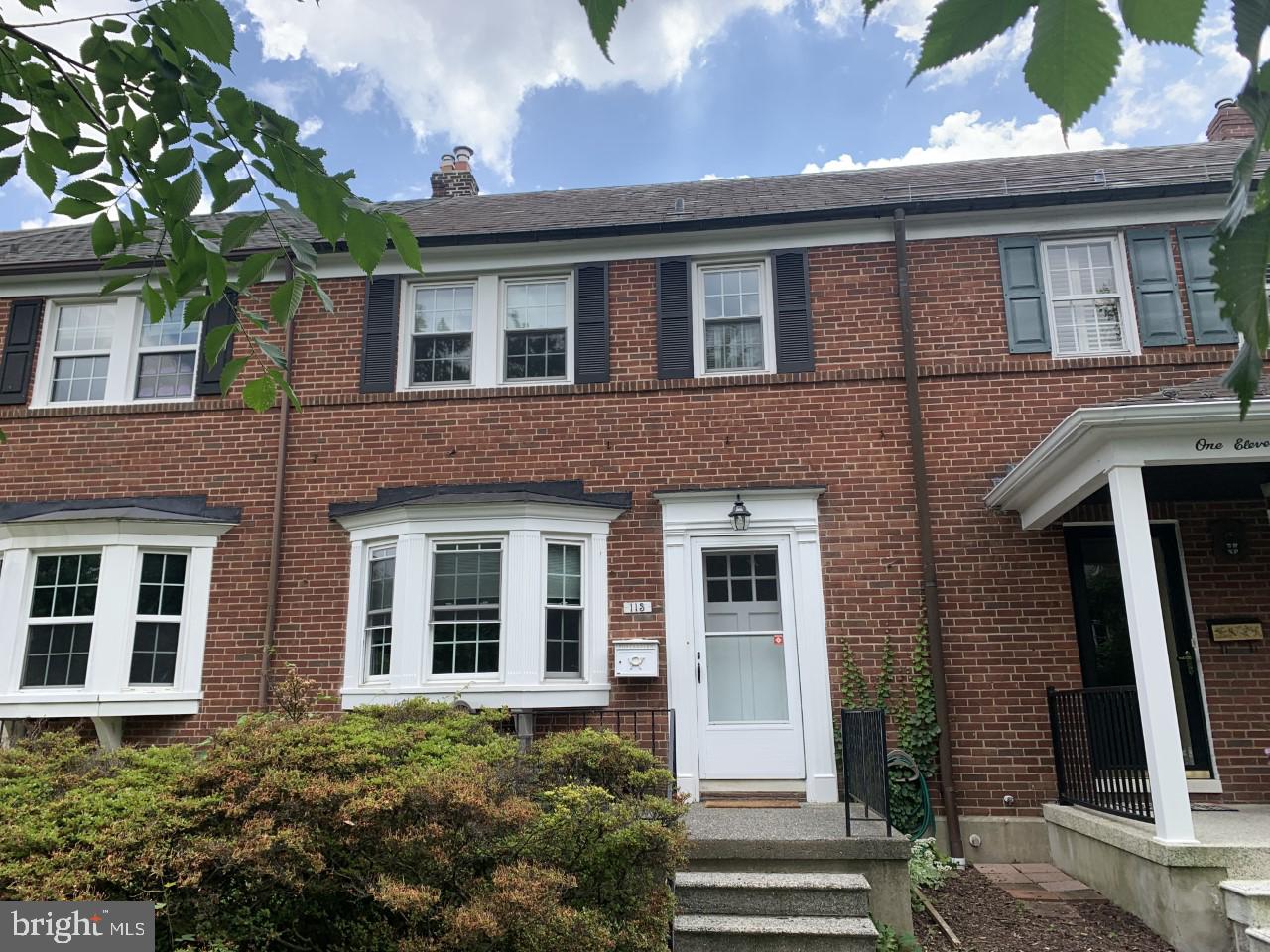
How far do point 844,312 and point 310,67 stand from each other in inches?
262

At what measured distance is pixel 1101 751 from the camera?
6.86 meters

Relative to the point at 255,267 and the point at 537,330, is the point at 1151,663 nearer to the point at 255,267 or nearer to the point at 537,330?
the point at 255,267

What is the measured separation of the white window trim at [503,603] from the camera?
801cm

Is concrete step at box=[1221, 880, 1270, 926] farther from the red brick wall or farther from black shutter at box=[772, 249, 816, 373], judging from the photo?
black shutter at box=[772, 249, 816, 373]

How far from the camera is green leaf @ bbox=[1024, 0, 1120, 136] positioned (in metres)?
0.87

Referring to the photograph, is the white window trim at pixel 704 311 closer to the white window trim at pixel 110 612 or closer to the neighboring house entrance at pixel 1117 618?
the neighboring house entrance at pixel 1117 618

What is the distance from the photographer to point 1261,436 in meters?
6.16

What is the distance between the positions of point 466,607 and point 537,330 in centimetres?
295

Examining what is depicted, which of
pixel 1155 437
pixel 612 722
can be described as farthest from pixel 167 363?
pixel 1155 437

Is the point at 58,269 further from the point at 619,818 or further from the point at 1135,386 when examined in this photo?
the point at 1135,386

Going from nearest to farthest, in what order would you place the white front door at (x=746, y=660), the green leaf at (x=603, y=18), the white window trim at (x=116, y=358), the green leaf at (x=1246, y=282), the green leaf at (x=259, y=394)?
the green leaf at (x=1246, y=282) < the green leaf at (x=603, y=18) < the green leaf at (x=259, y=394) < the white front door at (x=746, y=660) < the white window trim at (x=116, y=358)

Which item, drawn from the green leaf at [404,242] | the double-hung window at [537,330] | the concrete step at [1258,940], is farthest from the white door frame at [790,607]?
the green leaf at [404,242]

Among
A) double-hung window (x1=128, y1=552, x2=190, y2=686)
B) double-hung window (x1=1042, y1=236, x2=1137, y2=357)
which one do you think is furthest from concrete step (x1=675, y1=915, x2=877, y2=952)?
double-hung window (x1=128, y1=552, x2=190, y2=686)

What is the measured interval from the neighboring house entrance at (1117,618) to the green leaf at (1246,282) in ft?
26.0
